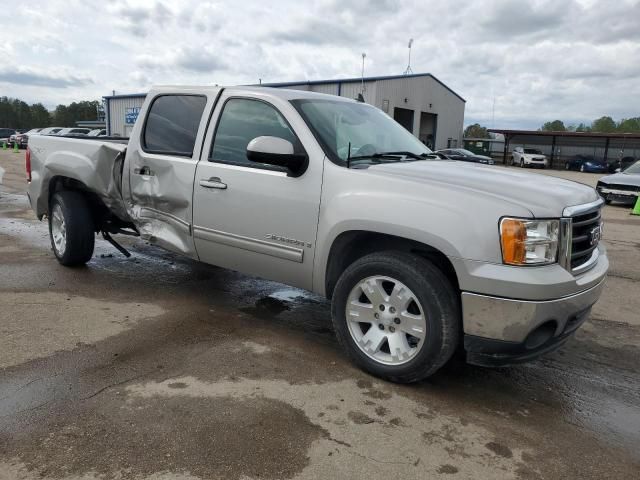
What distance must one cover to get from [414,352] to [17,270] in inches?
182

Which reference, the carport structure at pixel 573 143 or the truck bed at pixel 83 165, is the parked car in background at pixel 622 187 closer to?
the truck bed at pixel 83 165

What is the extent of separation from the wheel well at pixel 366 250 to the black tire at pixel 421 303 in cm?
9

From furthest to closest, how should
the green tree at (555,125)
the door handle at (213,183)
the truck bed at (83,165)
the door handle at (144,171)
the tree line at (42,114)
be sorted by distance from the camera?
the green tree at (555,125) < the tree line at (42,114) < the truck bed at (83,165) < the door handle at (144,171) < the door handle at (213,183)

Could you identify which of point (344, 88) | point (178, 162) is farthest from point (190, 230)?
point (344, 88)

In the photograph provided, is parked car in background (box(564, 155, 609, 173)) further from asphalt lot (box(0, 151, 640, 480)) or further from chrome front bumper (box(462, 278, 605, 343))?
chrome front bumper (box(462, 278, 605, 343))

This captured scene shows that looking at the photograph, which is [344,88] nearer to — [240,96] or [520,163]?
[520,163]

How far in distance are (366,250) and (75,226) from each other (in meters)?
3.50

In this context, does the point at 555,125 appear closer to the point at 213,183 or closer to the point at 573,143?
the point at 573,143

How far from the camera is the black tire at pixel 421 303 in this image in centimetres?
305

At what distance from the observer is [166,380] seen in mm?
3318

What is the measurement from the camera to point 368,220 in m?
3.29

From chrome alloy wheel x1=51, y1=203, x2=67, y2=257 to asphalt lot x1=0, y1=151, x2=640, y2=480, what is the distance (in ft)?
2.80

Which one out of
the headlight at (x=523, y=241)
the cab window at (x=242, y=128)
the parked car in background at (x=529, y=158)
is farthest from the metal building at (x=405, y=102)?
the headlight at (x=523, y=241)

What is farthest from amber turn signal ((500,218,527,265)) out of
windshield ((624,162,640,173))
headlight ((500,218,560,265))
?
windshield ((624,162,640,173))
